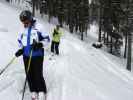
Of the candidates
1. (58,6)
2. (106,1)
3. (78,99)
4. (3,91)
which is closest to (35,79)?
(3,91)

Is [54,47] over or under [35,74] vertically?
under

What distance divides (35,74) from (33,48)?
62cm

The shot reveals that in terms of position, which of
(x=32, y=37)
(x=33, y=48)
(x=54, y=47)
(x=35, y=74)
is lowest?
(x=54, y=47)

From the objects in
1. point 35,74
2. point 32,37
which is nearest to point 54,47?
point 35,74

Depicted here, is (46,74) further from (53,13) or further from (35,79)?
(53,13)

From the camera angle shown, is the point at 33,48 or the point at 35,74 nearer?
the point at 33,48

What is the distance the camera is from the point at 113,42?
52344 millimetres

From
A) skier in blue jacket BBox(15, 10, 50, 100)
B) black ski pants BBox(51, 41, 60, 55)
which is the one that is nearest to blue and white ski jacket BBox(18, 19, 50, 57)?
skier in blue jacket BBox(15, 10, 50, 100)

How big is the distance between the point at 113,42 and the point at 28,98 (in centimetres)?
4575

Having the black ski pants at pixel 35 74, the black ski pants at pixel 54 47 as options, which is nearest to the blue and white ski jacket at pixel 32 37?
the black ski pants at pixel 35 74

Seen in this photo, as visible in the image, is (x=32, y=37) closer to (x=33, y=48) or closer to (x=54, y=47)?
(x=33, y=48)

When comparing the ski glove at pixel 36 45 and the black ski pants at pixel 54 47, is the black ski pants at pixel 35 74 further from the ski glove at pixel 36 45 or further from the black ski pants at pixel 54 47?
the black ski pants at pixel 54 47

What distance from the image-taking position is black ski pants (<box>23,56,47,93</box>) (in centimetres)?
699

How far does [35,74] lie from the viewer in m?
7.07
